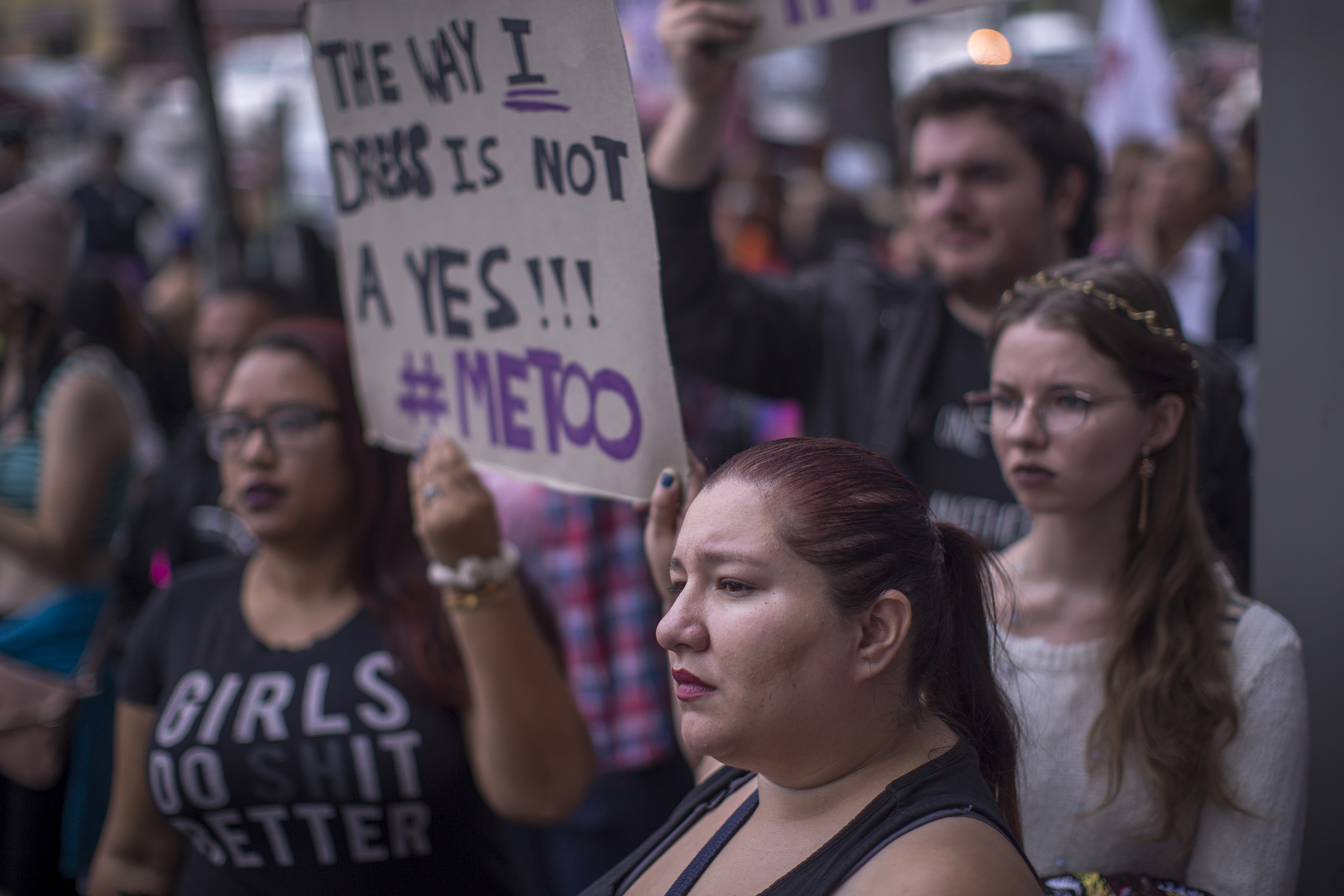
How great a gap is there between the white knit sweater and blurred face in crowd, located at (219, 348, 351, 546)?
1.39 m

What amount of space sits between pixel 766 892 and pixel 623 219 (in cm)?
107

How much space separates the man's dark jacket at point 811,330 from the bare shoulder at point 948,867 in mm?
1364

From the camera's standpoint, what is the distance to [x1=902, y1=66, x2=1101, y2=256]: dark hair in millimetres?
2688

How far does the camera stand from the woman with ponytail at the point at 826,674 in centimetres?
137

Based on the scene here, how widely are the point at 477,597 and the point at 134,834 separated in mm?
953

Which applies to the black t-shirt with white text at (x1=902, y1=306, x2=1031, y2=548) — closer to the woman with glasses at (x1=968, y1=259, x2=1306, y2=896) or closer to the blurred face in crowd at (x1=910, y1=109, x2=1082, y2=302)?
the blurred face in crowd at (x1=910, y1=109, x2=1082, y2=302)

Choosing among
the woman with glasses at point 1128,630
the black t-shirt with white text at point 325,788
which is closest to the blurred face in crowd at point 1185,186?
the woman with glasses at point 1128,630

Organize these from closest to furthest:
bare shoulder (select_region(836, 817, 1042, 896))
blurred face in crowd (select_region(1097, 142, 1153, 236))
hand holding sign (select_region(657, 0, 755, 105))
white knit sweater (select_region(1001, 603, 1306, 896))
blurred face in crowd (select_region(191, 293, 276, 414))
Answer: bare shoulder (select_region(836, 817, 1042, 896))
white knit sweater (select_region(1001, 603, 1306, 896))
hand holding sign (select_region(657, 0, 755, 105))
blurred face in crowd (select_region(191, 293, 276, 414))
blurred face in crowd (select_region(1097, 142, 1153, 236))

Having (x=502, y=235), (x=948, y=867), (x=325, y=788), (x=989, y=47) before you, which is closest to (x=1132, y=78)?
(x=989, y=47)

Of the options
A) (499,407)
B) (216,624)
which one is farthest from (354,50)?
(216,624)

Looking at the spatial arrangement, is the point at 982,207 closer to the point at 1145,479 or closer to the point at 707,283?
the point at 707,283

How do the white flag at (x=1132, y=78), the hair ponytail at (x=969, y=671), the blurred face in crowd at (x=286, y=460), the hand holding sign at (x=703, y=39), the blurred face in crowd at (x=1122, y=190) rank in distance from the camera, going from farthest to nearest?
the blurred face in crowd at (x=1122, y=190) → the white flag at (x=1132, y=78) → the blurred face in crowd at (x=286, y=460) → the hand holding sign at (x=703, y=39) → the hair ponytail at (x=969, y=671)

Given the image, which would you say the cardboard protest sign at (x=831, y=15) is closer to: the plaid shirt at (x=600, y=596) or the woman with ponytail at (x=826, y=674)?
the woman with ponytail at (x=826, y=674)

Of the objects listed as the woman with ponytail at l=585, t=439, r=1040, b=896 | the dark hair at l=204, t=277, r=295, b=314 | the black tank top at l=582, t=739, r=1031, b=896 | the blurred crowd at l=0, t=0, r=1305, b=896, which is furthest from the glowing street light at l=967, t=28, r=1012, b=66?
the black tank top at l=582, t=739, r=1031, b=896
